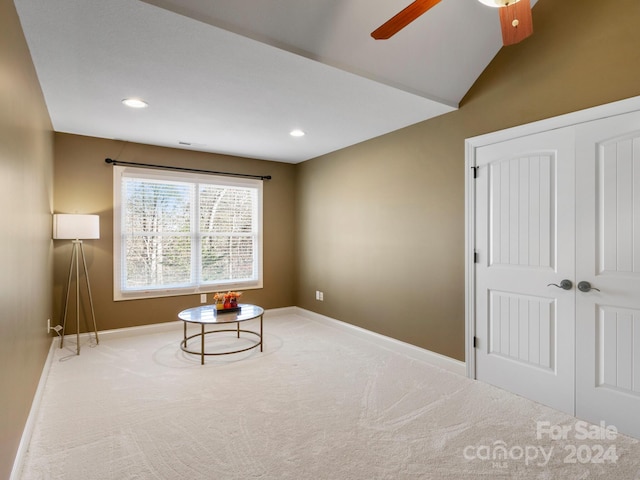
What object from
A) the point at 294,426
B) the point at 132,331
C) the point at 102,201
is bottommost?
the point at 294,426

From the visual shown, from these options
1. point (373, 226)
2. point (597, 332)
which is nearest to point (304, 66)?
point (373, 226)

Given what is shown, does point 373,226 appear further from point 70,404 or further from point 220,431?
point 70,404

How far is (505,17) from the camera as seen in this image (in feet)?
5.52

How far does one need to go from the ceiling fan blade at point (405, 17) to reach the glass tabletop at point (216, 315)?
278cm

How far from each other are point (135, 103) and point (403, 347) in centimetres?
354

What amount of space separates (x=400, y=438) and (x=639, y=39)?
2906 mm

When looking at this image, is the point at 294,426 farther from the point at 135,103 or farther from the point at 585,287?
the point at 135,103

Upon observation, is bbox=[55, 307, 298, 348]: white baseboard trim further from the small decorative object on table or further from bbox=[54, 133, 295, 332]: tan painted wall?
the small decorative object on table

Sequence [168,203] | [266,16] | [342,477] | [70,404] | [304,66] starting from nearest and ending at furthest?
[342,477] < [266,16] < [304,66] < [70,404] < [168,203]

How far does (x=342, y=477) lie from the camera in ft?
6.08

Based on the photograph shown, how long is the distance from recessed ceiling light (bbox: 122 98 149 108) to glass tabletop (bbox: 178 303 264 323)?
6.78 ft

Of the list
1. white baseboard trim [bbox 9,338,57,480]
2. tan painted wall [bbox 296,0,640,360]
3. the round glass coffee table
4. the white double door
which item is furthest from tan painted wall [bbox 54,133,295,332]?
the white double door

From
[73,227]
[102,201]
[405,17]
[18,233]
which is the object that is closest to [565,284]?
[405,17]

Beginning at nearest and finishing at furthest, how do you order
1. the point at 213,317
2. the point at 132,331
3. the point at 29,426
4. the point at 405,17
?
the point at 405,17
the point at 29,426
the point at 213,317
the point at 132,331
